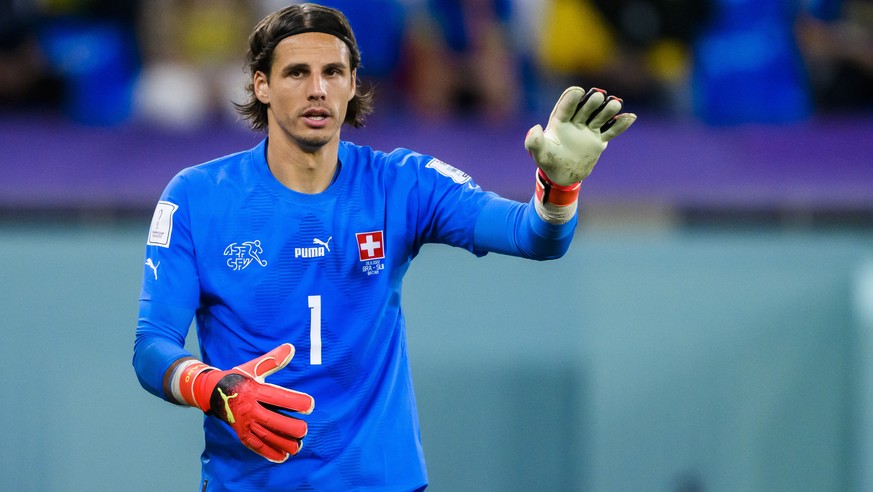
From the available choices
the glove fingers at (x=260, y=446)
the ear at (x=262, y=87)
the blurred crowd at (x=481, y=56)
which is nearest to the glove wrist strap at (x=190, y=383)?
the glove fingers at (x=260, y=446)

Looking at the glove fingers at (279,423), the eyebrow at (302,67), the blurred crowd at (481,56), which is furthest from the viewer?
the blurred crowd at (481,56)

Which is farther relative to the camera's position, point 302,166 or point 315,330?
point 302,166

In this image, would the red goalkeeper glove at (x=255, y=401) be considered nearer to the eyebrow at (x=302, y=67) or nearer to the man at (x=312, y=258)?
the man at (x=312, y=258)

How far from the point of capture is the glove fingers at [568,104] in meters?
3.07

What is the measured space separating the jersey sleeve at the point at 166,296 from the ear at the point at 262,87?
14.4 inches

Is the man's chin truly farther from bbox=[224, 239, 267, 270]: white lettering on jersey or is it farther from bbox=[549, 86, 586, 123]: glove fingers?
bbox=[549, 86, 586, 123]: glove fingers

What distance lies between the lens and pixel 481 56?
6871 mm

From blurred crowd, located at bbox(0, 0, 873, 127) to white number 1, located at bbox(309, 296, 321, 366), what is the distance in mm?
3540

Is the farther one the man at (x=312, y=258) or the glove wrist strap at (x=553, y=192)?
the man at (x=312, y=258)

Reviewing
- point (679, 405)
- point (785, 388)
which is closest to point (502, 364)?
point (679, 405)

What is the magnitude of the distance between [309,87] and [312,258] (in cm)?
45

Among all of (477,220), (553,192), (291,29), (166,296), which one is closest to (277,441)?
(166,296)

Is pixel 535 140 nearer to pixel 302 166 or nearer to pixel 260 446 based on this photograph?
pixel 302 166

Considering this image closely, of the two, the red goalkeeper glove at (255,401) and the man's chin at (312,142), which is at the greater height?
the man's chin at (312,142)
